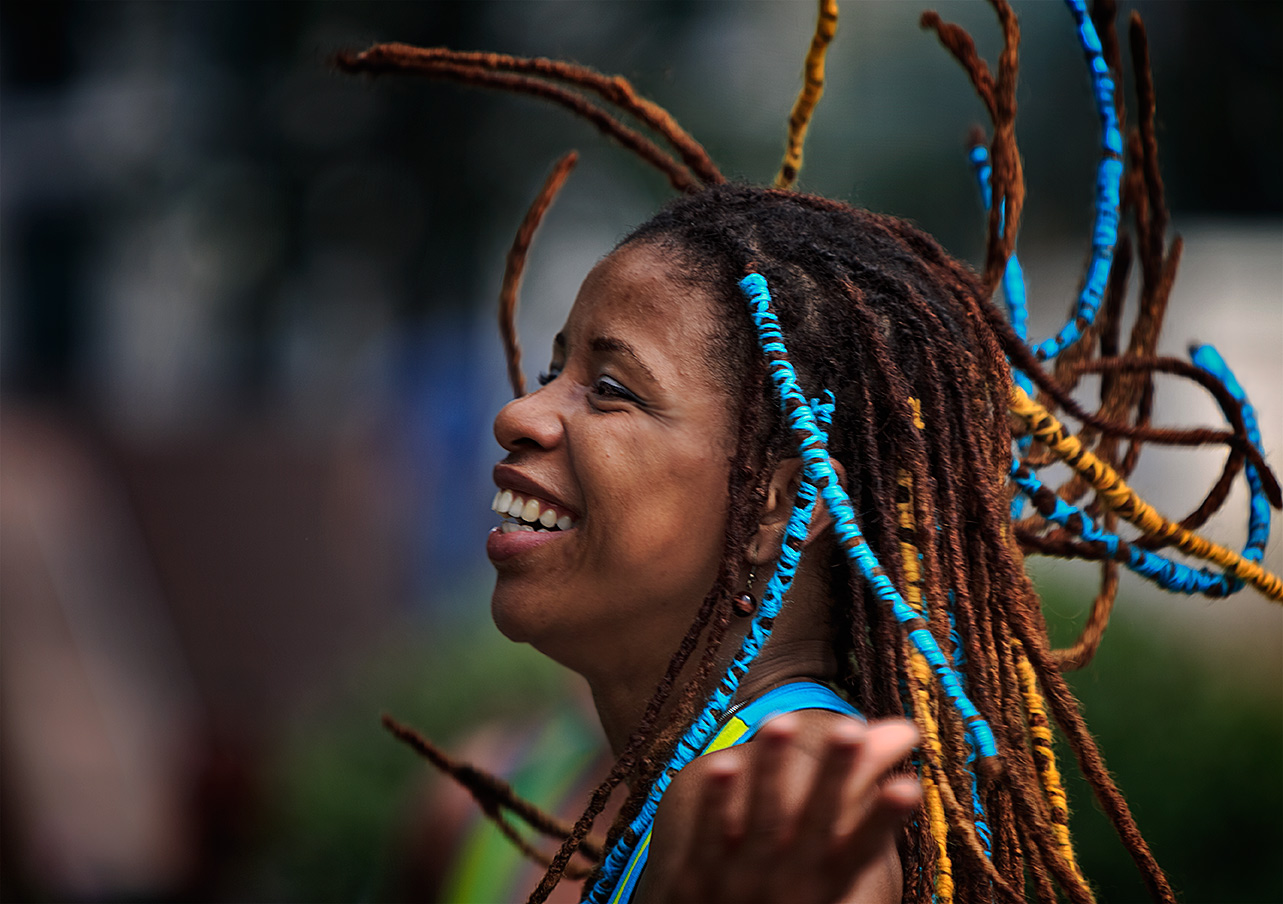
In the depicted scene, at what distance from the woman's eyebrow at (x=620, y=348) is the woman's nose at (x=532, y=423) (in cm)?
Answer: 10

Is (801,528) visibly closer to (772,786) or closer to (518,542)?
(518,542)

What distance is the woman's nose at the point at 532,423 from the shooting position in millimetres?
1540

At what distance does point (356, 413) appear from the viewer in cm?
575

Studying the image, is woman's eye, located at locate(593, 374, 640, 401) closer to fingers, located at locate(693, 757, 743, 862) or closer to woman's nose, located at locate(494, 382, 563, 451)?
woman's nose, located at locate(494, 382, 563, 451)

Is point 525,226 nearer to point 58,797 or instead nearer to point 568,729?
point 568,729

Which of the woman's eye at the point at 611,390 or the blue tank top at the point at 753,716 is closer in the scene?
the blue tank top at the point at 753,716

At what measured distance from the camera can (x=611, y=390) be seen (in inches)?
60.8

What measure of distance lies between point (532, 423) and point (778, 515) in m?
0.37

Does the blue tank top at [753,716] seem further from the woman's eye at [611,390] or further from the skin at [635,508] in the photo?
the woman's eye at [611,390]

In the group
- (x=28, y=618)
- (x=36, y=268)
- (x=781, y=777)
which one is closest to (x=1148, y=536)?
(x=781, y=777)

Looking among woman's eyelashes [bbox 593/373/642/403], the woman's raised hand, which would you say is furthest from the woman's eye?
the woman's raised hand

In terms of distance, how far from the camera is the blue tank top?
55.6 inches

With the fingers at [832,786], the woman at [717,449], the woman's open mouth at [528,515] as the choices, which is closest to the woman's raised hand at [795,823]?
the fingers at [832,786]

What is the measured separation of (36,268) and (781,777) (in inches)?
236
